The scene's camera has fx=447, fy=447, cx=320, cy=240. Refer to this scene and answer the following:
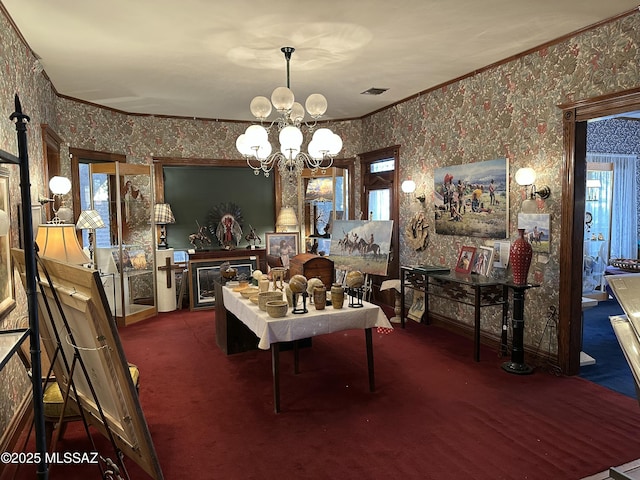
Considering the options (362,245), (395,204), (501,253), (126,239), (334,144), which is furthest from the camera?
(126,239)

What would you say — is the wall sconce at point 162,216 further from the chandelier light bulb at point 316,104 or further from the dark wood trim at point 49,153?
the chandelier light bulb at point 316,104

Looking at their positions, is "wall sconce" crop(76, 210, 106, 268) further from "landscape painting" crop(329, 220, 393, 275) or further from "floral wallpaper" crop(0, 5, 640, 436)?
"landscape painting" crop(329, 220, 393, 275)

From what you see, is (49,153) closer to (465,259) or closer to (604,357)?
(465,259)

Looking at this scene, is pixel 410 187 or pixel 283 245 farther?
pixel 283 245

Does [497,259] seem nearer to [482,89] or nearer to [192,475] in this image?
[482,89]

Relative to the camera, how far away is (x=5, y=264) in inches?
111

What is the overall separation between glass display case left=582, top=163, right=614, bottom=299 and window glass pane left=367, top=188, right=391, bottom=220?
128 inches

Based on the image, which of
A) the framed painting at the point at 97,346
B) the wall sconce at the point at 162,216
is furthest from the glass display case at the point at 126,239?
the framed painting at the point at 97,346

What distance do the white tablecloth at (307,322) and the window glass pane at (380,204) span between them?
125 inches

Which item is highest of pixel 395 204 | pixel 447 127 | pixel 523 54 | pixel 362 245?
pixel 523 54

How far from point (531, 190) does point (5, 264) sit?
4.26 meters

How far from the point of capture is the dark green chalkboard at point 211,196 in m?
7.08

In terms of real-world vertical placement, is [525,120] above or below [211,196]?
above

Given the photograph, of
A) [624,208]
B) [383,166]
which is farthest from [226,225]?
[624,208]
